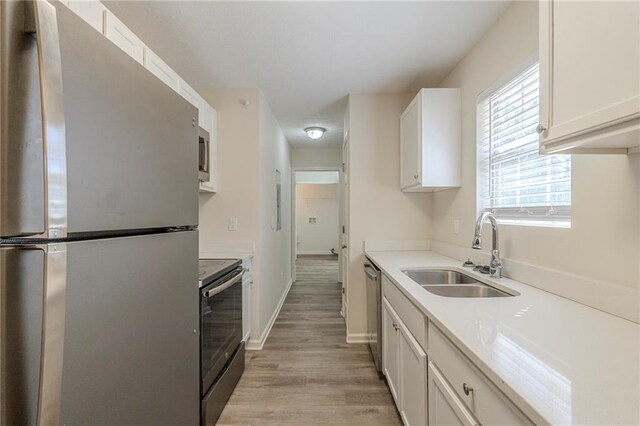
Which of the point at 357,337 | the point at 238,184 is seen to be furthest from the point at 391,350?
the point at 238,184

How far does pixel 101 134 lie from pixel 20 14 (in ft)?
0.77

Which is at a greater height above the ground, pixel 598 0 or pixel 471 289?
pixel 598 0

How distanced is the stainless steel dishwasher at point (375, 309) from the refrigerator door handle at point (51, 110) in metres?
2.00

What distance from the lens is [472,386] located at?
2.86 feet

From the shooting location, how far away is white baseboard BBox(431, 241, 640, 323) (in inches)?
40.5

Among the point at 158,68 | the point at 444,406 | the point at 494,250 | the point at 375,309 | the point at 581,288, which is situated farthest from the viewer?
the point at 375,309

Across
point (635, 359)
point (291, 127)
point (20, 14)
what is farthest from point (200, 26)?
point (635, 359)

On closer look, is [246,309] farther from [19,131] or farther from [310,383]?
[19,131]

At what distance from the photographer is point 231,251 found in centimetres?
276

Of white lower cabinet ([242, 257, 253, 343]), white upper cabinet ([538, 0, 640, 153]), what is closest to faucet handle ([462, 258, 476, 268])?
white upper cabinet ([538, 0, 640, 153])

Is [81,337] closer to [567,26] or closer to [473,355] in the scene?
[473,355]

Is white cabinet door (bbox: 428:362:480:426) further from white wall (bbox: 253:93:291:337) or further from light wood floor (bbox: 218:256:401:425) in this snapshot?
white wall (bbox: 253:93:291:337)

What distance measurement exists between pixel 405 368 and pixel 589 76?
4.85ft

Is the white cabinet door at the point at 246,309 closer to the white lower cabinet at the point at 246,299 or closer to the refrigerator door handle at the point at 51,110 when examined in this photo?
the white lower cabinet at the point at 246,299
